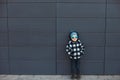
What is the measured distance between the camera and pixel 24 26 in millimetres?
9094

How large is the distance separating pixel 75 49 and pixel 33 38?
1.25 meters

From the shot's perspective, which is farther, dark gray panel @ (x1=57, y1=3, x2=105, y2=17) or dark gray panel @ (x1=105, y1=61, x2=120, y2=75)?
dark gray panel @ (x1=105, y1=61, x2=120, y2=75)

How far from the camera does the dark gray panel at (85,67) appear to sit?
922cm

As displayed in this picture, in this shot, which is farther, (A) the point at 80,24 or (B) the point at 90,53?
(B) the point at 90,53

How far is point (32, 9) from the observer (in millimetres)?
9031

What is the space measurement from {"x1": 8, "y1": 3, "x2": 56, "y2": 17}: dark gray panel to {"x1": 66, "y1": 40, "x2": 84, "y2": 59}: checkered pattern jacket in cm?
100

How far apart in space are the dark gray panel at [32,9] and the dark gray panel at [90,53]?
3.40 ft

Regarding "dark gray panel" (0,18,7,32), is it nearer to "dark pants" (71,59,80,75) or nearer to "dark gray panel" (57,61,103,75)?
"dark gray panel" (57,61,103,75)

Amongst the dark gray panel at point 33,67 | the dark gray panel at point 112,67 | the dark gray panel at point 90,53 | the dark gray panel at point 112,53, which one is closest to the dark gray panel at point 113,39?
the dark gray panel at point 112,53

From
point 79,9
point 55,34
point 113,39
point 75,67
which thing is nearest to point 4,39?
point 55,34

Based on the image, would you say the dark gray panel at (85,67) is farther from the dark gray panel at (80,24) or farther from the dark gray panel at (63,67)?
the dark gray panel at (80,24)

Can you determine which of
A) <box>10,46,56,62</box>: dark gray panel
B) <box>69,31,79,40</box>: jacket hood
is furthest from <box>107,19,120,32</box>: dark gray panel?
<box>10,46,56,62</box>: dark gray panel

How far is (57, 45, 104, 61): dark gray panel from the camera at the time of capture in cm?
915

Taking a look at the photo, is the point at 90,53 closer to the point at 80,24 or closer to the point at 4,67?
the point at 80,24
